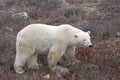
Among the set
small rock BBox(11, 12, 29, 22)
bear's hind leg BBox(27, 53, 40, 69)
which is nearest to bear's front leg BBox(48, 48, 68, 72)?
bear's hind leg BBox(27, 53, 40, 69)

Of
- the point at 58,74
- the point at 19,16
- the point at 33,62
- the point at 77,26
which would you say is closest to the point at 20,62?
the point at 33,62

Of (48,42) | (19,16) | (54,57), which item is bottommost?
(19,16)

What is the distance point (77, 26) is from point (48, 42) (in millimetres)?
3958

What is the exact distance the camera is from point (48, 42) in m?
7.94

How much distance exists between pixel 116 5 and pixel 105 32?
3682 mm

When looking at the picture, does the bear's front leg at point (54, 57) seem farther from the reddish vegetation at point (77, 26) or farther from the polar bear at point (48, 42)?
the reddish vegetation at point (77, 26)

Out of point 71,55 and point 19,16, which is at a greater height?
point 71,55

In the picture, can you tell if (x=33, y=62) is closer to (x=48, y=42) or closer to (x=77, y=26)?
(x=48, y=42)

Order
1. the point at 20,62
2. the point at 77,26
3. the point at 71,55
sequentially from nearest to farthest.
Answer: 1. the point at 20,62
2. the point at 71,55
3. the point at 77,26

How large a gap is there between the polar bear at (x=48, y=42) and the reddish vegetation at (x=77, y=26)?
0.36 metres

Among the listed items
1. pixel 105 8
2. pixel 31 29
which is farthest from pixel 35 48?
pixel 105 8

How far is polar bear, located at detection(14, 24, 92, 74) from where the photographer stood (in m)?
7.86

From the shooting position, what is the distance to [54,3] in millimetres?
15297

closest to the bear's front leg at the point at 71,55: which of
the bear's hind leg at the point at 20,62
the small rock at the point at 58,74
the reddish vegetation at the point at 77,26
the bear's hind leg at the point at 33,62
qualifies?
the reddish vegetation at the point at 77,26
